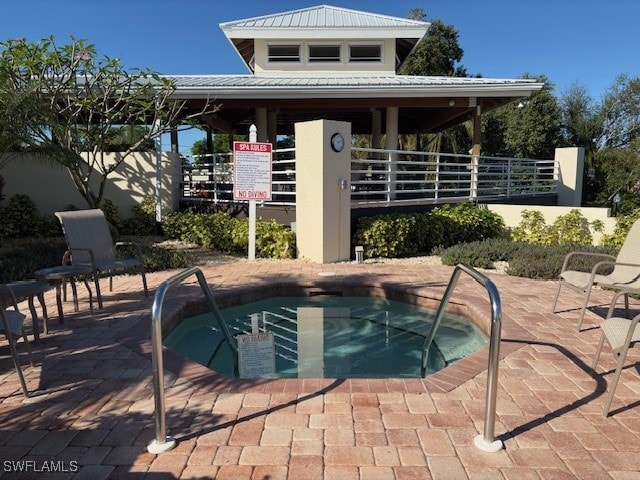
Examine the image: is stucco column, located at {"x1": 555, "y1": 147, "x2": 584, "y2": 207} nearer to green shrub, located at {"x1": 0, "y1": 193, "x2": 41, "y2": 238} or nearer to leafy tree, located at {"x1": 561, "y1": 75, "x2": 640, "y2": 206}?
leafy tree, located at {"x1": 561, "y1": 75, "x2": 640, "y2": 206}

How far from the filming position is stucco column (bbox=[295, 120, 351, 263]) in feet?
25.0

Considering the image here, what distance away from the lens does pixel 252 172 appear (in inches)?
313

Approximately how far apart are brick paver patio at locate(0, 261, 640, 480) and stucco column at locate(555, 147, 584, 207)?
1216 cm

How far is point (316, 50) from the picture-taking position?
14.8 m

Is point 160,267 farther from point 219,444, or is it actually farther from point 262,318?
point 219,444

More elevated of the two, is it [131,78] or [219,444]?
[131,78]

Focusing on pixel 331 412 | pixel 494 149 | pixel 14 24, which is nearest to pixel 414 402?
pixel 331 412

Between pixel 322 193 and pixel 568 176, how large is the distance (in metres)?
11.0

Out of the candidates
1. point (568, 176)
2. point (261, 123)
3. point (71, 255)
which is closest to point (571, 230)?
point (568, 176)

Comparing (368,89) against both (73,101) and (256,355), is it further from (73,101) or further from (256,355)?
(256,355)

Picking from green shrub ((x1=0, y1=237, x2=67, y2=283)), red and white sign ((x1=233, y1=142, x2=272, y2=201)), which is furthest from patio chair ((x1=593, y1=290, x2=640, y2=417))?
green shrub ((x1=0, y1=237, x2=67, y2=283))

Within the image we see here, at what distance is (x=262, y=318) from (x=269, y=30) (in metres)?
11.7

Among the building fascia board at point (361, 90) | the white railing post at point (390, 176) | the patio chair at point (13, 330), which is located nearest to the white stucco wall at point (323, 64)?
the building fascia board at point (361, 90)

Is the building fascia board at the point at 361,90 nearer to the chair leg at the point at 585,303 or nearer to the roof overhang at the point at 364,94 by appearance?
the roof overhang at the point at 364,94
